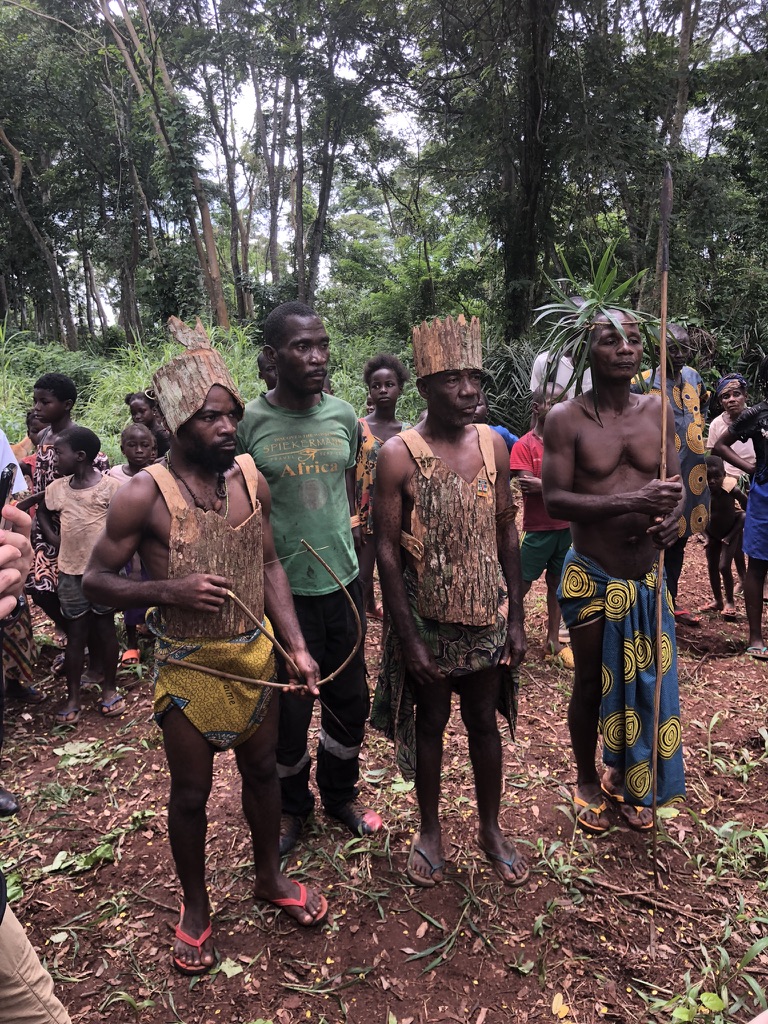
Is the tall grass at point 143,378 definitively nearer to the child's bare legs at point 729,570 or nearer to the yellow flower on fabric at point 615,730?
the child's bare legs at point 729,570

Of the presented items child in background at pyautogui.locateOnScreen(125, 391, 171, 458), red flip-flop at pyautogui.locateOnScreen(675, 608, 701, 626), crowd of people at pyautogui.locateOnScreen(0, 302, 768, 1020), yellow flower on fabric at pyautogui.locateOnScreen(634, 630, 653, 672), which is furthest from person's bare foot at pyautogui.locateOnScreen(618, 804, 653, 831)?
child in background at pyautogui.locateOnScreen(125, 391, 171, 458)

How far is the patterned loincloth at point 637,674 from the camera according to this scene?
9.32 feet

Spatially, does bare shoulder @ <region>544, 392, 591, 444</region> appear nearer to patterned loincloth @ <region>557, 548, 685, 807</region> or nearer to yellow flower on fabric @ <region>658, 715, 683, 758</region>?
patterned loincloth @ <region>557, 548, 685, 807</region>

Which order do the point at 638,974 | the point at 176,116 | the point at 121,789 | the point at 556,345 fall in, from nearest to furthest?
the point at 638,974
the point at 556,345
the point at 121,789
the point at 176,116

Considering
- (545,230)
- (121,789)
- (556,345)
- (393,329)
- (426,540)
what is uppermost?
→ (545,230)

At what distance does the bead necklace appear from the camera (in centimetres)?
224

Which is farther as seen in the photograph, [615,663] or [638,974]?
[615,663]

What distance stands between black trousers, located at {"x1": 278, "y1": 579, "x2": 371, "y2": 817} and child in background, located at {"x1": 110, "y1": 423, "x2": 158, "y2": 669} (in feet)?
6.70

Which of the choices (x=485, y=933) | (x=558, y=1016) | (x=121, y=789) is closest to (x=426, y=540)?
(x=485, y=933)

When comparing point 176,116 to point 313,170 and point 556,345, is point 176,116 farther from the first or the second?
point 556,345

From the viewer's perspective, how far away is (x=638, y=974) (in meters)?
2.29

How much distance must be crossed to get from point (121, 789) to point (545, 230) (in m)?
11.7

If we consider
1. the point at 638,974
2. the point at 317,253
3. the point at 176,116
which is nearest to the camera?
the point at 638,974

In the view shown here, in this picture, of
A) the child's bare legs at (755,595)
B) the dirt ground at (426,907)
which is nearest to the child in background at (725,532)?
the child's bare legs at (755,595)
